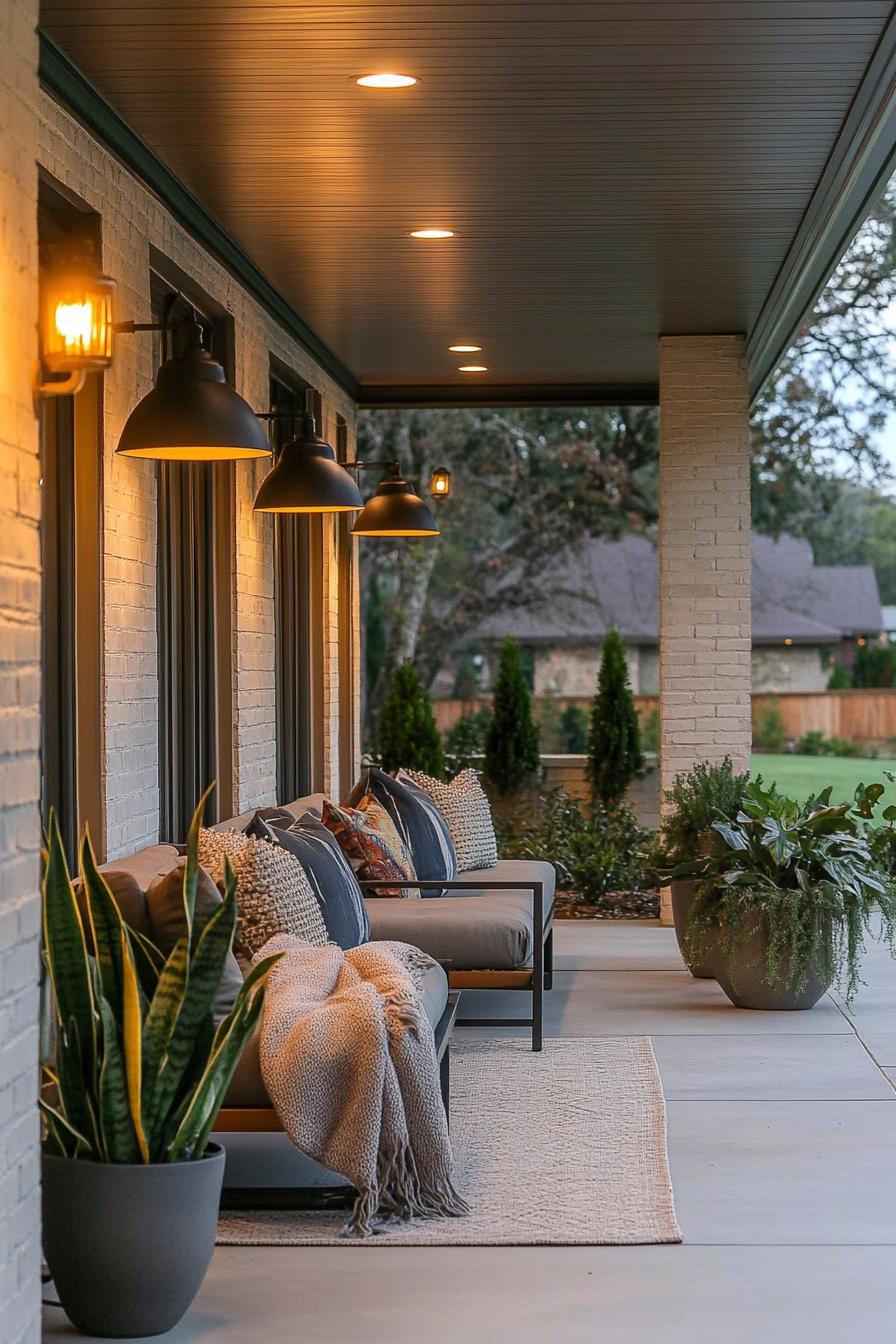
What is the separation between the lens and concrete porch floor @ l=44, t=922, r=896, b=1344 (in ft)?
11.7

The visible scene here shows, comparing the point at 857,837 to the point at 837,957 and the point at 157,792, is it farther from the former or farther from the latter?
the point at 157,792

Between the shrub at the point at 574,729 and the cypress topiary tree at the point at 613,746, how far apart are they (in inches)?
268

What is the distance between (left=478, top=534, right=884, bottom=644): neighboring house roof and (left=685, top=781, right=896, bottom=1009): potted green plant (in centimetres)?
1724

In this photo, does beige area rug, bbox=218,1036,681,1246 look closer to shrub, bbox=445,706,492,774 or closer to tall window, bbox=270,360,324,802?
tall window, bbox=270,360,324,802

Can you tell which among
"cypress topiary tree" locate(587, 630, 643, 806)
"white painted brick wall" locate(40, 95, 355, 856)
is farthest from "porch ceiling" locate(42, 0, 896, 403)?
"cypress topiary tree" locate(587, 630, 643, 806)

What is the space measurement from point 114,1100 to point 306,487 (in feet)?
10.2

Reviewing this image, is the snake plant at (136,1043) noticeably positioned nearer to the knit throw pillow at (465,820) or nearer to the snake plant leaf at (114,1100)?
the snake plant leaf at (114,1100)

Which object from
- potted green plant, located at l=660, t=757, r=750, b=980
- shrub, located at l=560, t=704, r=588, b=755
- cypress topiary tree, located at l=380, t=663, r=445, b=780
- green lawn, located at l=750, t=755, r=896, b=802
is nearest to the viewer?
potted green plant, located at l=660, t=757, r=750, b=980

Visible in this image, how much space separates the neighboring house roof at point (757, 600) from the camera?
26.2 m

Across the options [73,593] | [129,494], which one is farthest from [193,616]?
[73,593]

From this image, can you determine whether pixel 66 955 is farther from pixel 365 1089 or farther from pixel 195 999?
pixel 365 1089

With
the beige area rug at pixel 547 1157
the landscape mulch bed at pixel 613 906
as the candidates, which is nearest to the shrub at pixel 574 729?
the landscape mulch bed at pixel 613 906

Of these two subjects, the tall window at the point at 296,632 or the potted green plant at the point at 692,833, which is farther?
the tall window at the point at 296,632

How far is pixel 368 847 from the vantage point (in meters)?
6.50
